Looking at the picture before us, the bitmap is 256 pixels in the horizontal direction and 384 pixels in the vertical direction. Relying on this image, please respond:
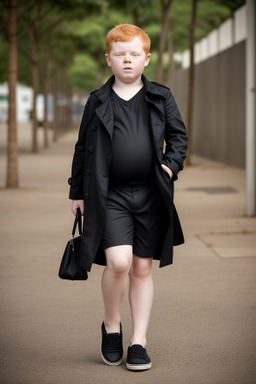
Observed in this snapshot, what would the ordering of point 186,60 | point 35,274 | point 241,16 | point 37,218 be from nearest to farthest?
point 35,274, point 37,218, point 241,16, point 186,60

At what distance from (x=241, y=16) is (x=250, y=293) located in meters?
19.2

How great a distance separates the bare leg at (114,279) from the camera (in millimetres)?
4992

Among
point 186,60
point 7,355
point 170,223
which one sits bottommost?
point 7,355

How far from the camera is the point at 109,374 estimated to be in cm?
505

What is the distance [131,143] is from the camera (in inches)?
197

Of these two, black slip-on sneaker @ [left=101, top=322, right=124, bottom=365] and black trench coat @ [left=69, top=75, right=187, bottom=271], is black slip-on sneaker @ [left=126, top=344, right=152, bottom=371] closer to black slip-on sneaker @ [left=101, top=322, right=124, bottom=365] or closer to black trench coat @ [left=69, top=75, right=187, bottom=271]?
black slip-on sneaker @ [left=101, top=322, right=124, bottom=365]

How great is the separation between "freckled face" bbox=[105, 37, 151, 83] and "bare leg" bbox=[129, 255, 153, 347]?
3.22 feet

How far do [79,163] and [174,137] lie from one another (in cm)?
54

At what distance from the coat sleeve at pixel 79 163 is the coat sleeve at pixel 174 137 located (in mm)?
439

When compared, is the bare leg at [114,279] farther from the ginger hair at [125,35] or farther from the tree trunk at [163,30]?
the tree trunk at [163,30]

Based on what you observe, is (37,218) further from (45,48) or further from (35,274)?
→ (45,48)

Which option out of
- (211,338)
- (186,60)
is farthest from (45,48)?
(211,338)

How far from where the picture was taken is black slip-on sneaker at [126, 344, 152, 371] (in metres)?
5.09

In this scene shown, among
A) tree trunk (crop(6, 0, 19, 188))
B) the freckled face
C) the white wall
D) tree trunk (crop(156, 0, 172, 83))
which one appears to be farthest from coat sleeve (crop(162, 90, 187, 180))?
tree trunk (crop(156, 0, 172, 83))
